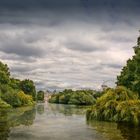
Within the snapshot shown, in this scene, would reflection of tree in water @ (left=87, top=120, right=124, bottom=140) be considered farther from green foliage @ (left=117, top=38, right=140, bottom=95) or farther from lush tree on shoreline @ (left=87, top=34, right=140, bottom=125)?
green foliage @ (left=117, top=38, right=140, bottom=95)

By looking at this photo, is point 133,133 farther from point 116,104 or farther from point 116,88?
point 116,88

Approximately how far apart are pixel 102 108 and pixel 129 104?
5.03 m

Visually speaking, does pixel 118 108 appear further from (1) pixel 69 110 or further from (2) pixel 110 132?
(1) pixel 69 110

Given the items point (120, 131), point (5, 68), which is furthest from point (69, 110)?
point (120, 131)

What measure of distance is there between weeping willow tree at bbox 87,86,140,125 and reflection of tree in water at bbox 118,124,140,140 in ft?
8.14

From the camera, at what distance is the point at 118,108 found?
53.1m

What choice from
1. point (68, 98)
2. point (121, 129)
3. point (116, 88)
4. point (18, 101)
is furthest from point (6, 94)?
point (68, 98)

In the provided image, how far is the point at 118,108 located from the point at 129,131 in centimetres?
936

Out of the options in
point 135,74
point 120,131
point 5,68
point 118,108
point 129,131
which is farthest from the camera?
point 5,68

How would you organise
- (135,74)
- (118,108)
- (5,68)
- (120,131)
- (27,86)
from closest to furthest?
(120,131), (118,108), (135,74), (5,68), (27,86)

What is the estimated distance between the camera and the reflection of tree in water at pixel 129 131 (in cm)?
3875

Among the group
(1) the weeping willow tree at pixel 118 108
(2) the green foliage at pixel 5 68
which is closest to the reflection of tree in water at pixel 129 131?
(1) the weeping willow tree at pixel 118 108

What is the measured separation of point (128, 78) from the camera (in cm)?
6956

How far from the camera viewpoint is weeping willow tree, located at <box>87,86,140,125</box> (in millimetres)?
51878
